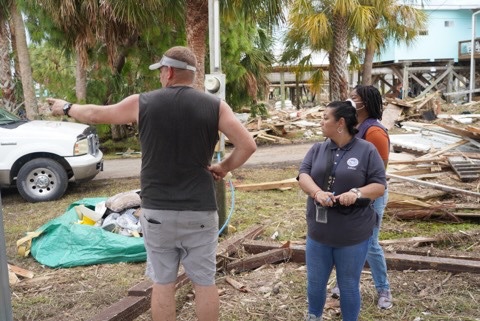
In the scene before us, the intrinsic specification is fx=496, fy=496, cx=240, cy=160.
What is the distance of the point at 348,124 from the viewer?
3.41 metres

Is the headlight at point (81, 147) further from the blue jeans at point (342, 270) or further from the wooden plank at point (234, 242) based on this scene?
the blue jeans at point (342, 270)

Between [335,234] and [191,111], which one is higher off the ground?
[191,111]

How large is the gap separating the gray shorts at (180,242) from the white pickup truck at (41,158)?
6.11m

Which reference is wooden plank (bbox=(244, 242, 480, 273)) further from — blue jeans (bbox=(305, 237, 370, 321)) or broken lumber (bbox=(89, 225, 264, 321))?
broken lumber (bbox=(89, 225, 264, 321))

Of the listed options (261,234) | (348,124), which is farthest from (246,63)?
(348,124)

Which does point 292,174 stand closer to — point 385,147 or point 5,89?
point 385,147

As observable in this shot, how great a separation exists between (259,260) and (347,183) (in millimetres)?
2090

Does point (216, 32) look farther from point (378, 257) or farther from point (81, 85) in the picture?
point (81, 85)

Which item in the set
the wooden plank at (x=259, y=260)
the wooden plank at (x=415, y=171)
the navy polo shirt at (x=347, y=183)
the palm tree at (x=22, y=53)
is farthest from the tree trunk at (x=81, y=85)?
the navy polo shirt at (x=347, y=183)

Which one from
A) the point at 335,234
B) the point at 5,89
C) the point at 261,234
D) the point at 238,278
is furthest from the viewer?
the point at 5,89

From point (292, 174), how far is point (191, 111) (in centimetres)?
852

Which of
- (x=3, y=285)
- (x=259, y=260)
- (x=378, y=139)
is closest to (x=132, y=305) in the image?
(x=259, y=260)

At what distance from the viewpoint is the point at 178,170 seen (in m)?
3.06

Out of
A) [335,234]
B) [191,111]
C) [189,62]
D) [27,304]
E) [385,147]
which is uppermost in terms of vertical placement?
[189,62]
